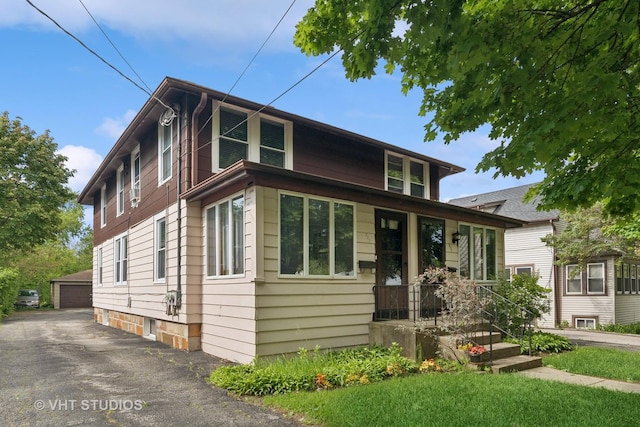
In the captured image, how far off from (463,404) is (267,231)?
4007mm

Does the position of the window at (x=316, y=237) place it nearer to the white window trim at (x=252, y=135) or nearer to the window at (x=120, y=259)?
the white window trim at (x=252, y=135)

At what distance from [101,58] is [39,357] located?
5.82m

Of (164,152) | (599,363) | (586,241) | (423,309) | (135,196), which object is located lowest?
(599,363)

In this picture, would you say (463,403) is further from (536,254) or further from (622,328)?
(536,254)

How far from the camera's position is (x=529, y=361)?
754 centimetres

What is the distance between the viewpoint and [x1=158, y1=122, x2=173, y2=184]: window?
10431 mm

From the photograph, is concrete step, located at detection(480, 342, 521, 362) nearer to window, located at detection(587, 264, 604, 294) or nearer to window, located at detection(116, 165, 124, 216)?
window, located at detection(116, 165, 124, 216)

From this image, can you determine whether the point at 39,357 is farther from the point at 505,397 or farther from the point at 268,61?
the point at 505,397

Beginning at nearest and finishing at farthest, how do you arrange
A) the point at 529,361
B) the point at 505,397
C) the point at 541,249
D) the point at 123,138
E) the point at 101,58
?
the point at 505,397 < the point at 529,361 < the point at 101,58 < the point at 123,138 < the point at 541,249

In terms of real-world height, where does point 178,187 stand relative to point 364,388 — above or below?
above

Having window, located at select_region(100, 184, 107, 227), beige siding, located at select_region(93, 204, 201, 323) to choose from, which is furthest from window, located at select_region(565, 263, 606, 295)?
window, located at select_region(100, 184, 107, 227)

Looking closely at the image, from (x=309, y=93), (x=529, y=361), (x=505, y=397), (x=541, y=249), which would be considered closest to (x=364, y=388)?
(x=505, y=397)

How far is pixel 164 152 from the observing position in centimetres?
1079

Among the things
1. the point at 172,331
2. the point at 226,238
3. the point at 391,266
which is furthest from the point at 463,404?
the point at 172,331
